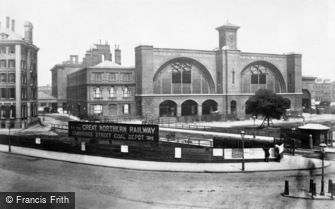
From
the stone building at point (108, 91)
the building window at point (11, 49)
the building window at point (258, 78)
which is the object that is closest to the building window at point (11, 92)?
the building window at point (11, 49)

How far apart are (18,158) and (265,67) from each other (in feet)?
177

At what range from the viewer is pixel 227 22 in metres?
68.9

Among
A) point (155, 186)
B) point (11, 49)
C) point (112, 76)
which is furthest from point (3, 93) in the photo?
point (155, 186)

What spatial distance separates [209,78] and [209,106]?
5.03m

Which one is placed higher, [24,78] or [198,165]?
[24,78]

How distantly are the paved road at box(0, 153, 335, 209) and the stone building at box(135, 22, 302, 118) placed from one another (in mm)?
35892

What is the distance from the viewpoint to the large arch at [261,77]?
6844 cm

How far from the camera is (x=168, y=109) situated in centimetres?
6119

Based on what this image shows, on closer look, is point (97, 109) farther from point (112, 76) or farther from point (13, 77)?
point (13, 77)

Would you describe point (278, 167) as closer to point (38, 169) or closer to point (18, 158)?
point (38, 169)

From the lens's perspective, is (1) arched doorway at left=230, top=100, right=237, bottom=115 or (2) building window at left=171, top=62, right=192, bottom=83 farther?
(1) arched doorway at left=230, top=100, right=237, bottom=115

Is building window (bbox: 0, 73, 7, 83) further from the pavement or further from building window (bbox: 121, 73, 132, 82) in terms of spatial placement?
the pavement

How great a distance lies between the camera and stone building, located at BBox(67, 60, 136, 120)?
5859 cm

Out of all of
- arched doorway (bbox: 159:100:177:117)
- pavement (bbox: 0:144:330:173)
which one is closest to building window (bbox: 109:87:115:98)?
arched doorway (bbox: 159:100:177:117)
